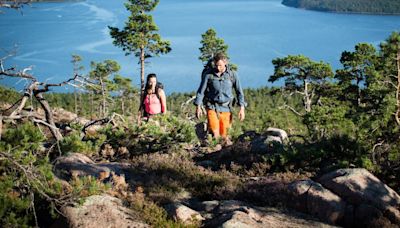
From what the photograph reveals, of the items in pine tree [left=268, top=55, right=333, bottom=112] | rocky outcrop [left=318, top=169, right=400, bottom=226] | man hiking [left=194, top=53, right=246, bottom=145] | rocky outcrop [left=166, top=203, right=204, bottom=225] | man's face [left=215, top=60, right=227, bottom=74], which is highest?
man's face [left=215, top=60, right=227, bottom=74]

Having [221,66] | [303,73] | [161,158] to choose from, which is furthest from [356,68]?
[161,158]

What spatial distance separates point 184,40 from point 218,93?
12092cm

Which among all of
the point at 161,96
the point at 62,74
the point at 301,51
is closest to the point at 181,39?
the point at 301,51

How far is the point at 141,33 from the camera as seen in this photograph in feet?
85.0

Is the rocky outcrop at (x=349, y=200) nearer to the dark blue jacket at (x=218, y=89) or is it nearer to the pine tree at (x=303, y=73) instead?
the dark blue jacket at (x=218, y=89)

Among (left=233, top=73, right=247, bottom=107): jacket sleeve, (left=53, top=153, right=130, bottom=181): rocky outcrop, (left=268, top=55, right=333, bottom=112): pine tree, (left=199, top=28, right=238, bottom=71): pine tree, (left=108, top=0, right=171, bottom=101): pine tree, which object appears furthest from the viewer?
(left=199, top=28, right=238, bottom=71): pine tree

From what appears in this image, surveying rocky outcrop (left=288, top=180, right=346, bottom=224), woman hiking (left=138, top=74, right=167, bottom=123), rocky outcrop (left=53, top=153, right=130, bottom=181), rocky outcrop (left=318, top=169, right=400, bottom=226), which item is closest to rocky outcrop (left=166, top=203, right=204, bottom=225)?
rocky outcrop (left=53, top=153, right=130, bottom=181)

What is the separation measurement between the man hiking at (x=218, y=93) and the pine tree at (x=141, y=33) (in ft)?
57.7

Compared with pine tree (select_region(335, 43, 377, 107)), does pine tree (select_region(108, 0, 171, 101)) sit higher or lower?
higher

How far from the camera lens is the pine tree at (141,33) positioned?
84.9ft

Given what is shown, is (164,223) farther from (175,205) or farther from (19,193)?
(19,193)

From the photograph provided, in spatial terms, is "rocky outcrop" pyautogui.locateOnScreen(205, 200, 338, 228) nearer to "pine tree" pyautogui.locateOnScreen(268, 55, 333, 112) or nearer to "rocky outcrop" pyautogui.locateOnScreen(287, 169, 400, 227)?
"rocky outcrop" pyautogui.locateOnScreen(287, 169, 400, 227)

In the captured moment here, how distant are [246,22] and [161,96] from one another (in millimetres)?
171712

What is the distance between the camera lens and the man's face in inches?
319
